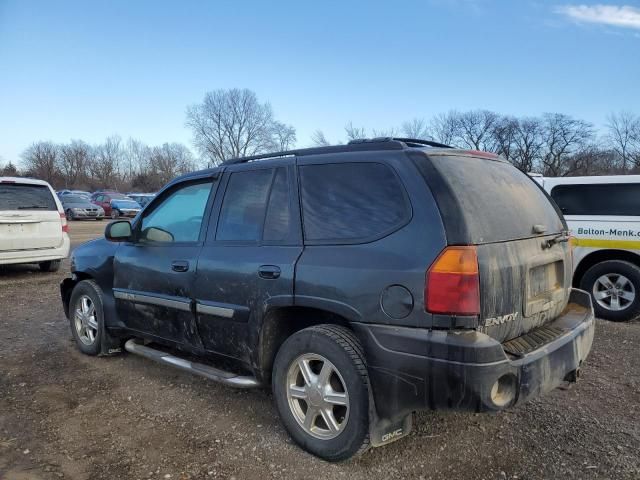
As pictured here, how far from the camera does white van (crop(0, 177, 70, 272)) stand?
8.55 meters

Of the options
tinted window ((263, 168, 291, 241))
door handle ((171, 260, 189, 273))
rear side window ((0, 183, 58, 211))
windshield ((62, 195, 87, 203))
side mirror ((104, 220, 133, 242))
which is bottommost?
door handle ((171, 260, 189, 273))

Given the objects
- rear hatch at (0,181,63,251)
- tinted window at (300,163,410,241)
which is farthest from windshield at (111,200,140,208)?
tinted window at (300,163,410,241)

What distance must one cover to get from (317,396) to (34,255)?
315 inches

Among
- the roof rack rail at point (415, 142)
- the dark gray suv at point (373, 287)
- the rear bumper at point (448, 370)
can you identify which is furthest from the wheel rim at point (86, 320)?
the roof rack rail at point (415, 142)

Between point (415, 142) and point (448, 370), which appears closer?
point (448, 370)

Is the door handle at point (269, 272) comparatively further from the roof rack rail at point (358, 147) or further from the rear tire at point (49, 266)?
the rear tire at point (49, 266)

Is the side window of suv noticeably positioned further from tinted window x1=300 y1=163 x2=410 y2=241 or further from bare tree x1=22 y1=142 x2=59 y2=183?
bare tree x1=22 y1=142 x2=59 y2=183

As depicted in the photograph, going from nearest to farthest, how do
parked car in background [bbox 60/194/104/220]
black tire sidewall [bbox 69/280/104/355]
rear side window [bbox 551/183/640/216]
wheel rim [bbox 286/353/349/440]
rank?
wheel rim [bbox 286/353/349/440]
black tire sidewall [bbox 69/280/104/355]
rear side window [bbox 551/183/640/216]
parked car in background [bbox 60/194/104/220]

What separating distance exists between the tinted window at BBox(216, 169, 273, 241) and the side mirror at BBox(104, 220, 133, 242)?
1.15 meters

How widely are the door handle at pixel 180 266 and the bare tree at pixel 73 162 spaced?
94.7 metres

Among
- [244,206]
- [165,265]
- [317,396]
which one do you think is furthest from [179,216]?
[317,396]

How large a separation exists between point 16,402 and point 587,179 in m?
7.04

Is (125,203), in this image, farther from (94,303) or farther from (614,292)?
(614,292)

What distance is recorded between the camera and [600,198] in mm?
6738
